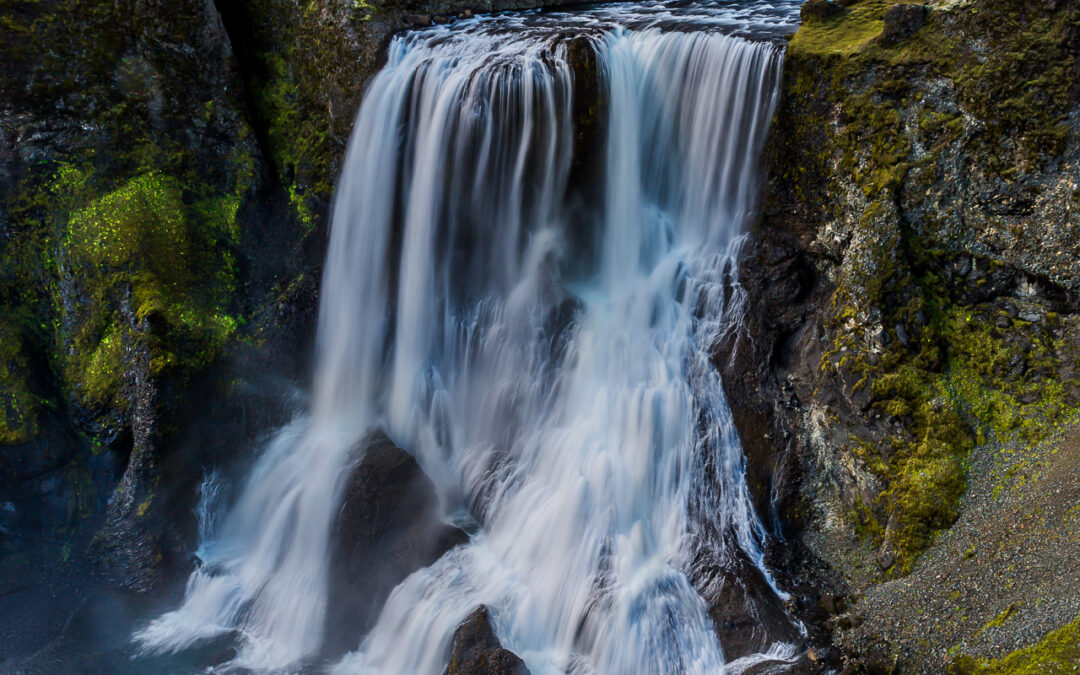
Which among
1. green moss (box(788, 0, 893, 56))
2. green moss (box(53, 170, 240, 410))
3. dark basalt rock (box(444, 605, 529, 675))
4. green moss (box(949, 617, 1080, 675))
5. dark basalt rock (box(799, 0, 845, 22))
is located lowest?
dark basalt rock (box(444, 605, 529, 675))

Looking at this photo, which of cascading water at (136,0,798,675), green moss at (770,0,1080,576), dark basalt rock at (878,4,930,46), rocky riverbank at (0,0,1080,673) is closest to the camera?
rocky riverbank at (0,0,1080,673)

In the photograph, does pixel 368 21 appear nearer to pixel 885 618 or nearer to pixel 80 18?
pixel 80 18

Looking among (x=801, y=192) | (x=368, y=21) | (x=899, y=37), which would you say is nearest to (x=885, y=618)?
(x=801, y=192)

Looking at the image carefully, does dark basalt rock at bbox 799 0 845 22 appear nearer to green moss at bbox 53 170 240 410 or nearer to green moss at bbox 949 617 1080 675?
green moss at bbox 949 617 1080 675

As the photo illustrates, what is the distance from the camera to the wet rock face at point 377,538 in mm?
8484

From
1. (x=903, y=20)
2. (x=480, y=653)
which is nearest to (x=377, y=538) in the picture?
(x=480, y=653)

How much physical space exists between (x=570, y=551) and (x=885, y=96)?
6173 mm

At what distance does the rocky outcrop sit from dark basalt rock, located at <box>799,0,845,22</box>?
6 centimetres

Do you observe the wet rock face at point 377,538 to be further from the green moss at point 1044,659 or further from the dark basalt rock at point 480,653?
the green moss at point 1044,659

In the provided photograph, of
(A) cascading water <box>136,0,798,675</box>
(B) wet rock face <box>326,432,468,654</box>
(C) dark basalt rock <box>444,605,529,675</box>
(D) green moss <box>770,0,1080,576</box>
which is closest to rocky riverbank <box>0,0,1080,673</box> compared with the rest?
(D) green moss <box>770,0,1080,576</box>

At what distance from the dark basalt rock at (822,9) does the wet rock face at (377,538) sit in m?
7.76

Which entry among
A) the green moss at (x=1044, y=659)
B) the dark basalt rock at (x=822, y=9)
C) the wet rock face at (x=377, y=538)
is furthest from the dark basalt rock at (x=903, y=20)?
the wet rock face at (x=377, y=538)

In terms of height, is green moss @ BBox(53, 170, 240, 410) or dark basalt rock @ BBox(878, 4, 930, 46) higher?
dark basalt rock @ BBox(878, 4, 930, 46)

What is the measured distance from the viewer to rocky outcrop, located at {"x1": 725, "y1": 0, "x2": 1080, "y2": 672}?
675cm
